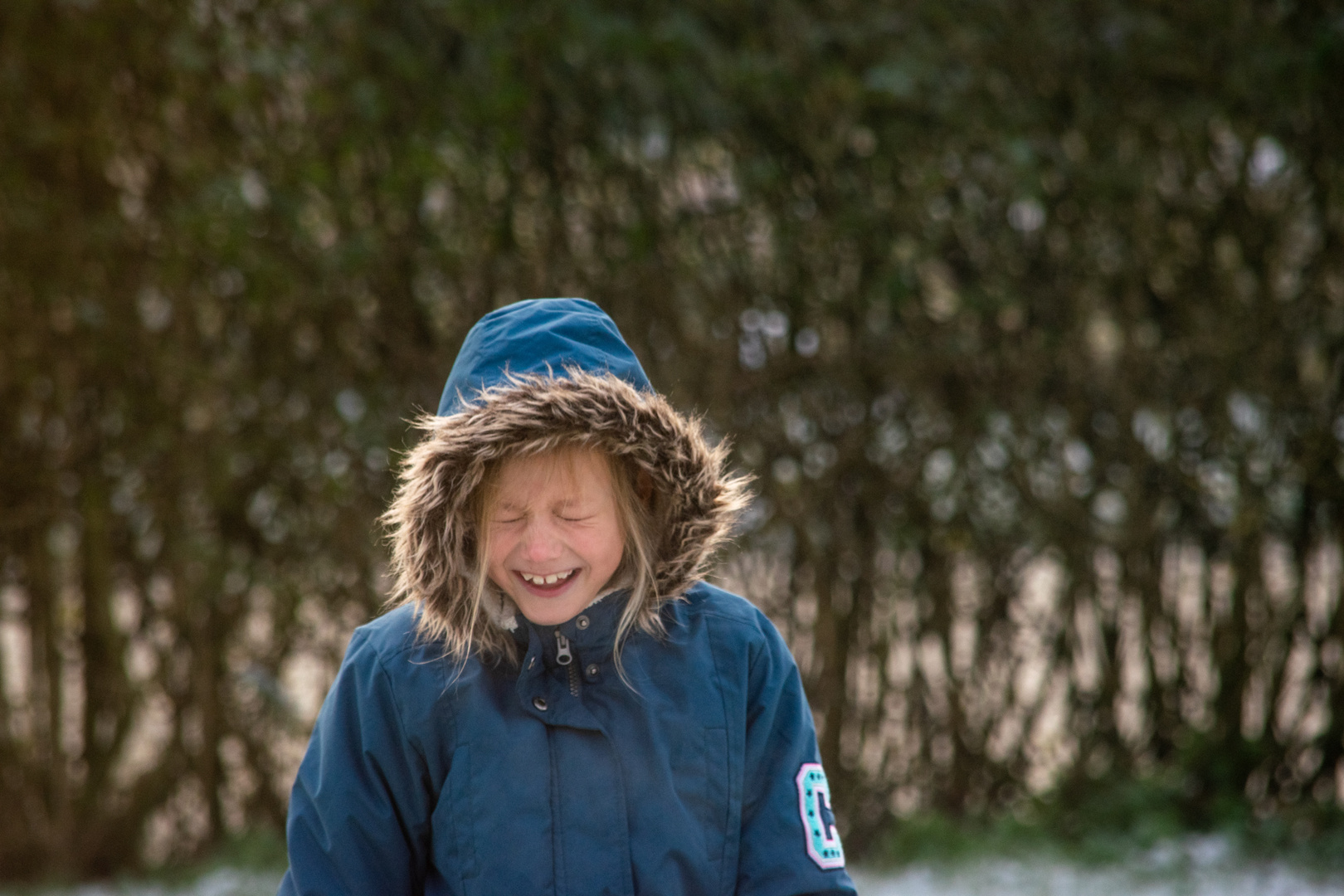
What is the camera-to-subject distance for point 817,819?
1602 millimetres

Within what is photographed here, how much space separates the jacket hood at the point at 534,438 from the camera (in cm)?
156

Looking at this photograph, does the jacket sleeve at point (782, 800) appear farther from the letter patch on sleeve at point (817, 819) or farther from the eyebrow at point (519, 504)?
the eyebrow at point (519, 504)

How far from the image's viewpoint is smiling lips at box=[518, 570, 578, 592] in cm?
158

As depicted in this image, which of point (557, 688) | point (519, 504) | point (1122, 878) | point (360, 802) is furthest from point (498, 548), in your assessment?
point (1122, 878)

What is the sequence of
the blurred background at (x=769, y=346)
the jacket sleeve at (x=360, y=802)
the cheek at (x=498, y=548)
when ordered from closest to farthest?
the jacket sleeve at (x=360, y=802) → the cheek at (x=498, y=548) → the blurred background at (x=769, y=346)

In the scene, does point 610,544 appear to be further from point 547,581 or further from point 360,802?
point 360,802

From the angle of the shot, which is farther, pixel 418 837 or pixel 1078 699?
pixel 1078 699

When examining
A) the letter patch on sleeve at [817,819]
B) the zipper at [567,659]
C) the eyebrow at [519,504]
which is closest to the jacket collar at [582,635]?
the zipper at [567,659]

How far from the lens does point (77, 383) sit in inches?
Result: 128

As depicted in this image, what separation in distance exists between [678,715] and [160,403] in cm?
211

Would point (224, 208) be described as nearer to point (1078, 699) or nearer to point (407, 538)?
point (407, 538)

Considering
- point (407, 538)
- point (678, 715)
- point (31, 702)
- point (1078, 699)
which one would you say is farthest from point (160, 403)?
point (1078, 699)

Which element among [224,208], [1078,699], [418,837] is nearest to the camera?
[418,837]

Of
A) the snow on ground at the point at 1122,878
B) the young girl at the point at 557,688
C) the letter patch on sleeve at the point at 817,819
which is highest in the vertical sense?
the young girl at the point at 557,688
